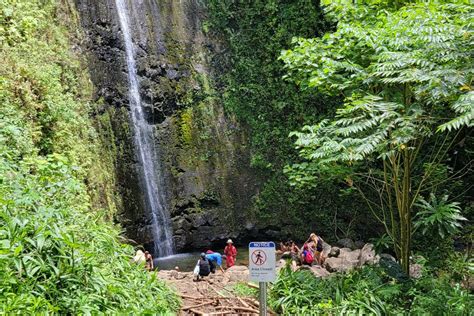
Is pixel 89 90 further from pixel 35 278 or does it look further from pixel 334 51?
pixel 35 278

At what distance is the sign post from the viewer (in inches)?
154

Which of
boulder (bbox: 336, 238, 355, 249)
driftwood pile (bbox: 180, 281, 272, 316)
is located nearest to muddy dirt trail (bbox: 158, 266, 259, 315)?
driftwood pile (bbox: 180, 281, 272, 316)

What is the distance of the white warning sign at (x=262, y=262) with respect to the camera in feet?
12.8

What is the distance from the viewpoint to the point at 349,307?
5969 mm

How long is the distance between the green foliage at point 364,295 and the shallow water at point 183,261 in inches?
198

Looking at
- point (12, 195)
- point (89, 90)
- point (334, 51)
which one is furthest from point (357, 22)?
point (89, 90)

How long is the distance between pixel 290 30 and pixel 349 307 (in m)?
11.6

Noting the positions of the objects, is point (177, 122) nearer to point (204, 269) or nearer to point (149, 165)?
point (149, 165)

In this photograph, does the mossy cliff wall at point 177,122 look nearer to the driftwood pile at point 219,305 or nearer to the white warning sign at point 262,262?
the driftwood pile at point 219,305

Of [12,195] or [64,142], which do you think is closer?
[12,195]

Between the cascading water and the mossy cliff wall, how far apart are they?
0.69ft

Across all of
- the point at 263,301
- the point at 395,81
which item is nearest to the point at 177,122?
the point at 395,81

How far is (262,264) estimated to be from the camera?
155 inches

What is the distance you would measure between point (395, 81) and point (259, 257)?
3040 millimetres
